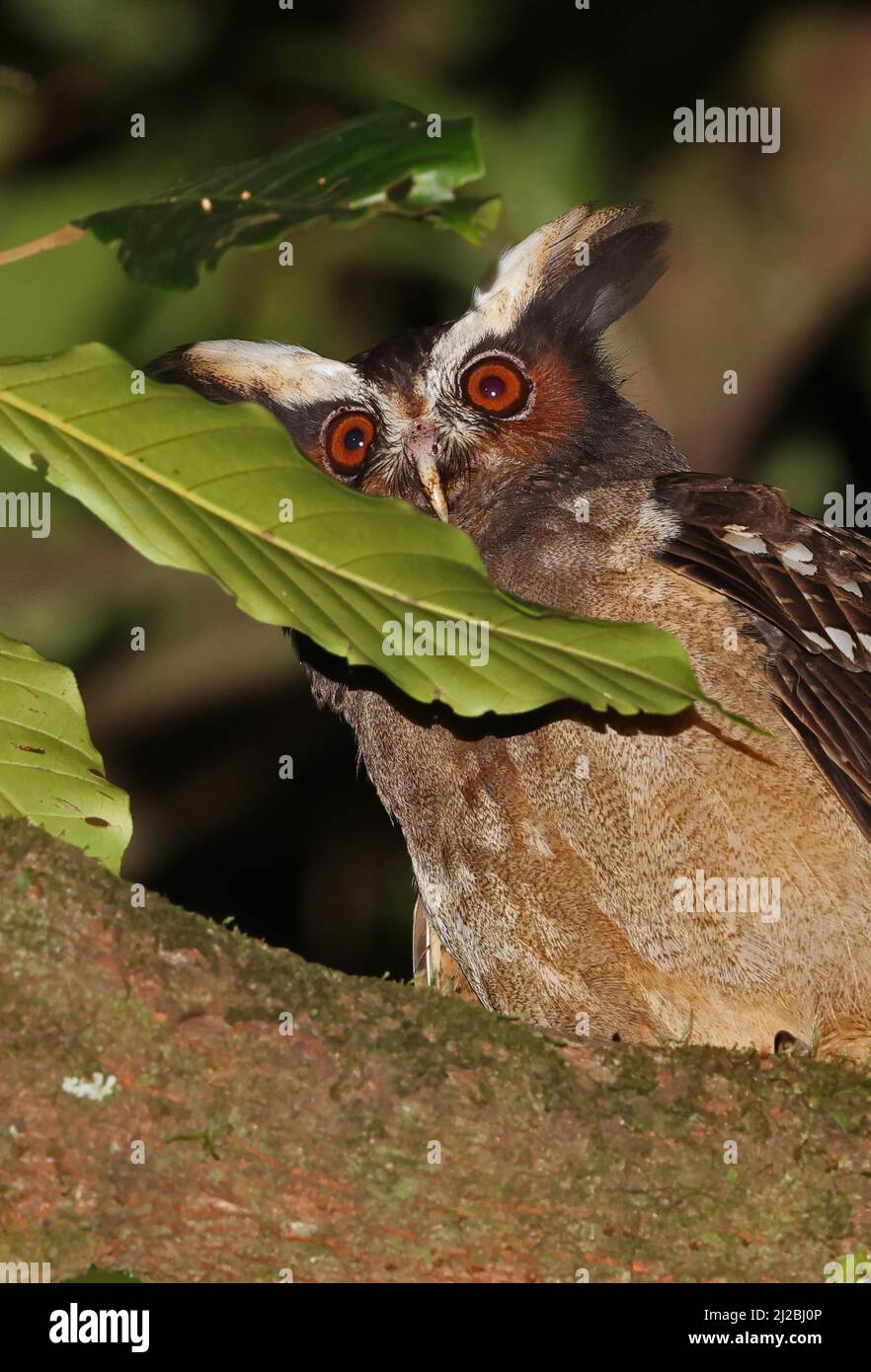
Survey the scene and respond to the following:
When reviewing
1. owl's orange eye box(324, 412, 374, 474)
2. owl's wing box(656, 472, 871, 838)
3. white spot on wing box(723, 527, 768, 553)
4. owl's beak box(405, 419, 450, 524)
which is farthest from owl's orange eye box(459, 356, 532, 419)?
white spot on wing box(723, 527, 768, 553)

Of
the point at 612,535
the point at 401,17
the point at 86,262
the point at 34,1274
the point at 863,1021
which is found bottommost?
the point at 34,1274

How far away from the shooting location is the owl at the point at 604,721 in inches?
144

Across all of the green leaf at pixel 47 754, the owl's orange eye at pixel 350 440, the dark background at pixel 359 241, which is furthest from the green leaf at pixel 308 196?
the dark background at pixel 359 241

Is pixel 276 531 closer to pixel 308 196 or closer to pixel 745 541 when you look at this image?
pixel 308 196

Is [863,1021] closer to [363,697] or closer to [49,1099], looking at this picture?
[363,697]

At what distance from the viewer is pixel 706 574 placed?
12.7 ft

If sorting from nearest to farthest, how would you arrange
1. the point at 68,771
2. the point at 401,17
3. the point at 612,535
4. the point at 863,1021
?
1. the point at 68,771
2. the point at 863,1021
3. the point at 612,535
4. the point at 401,17

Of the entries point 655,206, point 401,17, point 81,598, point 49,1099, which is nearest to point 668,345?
point 655,206

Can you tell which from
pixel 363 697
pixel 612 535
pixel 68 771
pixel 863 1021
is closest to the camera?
pixel 68 771

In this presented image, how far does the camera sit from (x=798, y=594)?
393 centimetres

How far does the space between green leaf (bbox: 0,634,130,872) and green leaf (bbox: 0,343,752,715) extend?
0.42 metres

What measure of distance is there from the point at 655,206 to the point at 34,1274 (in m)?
3.92

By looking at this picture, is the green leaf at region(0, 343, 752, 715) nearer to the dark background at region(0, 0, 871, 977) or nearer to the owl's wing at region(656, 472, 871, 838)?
the owl's wing at region(656, 472, 871, 838)

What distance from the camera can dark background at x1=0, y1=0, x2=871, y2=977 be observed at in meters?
5.82
